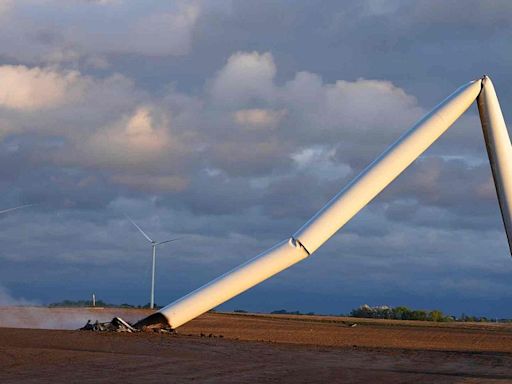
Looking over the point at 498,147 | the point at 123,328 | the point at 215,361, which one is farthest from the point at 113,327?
the point at 498,147

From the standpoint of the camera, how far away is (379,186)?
124 ft

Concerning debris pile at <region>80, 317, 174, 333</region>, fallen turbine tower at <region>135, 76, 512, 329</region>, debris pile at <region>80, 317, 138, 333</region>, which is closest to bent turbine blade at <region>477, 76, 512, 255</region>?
fallen turbine tower at <region>135, 76, 512, 329</region>

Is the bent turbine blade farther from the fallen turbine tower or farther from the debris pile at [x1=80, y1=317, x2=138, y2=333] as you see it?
the debris pile at [x1=80, y1=317, x2=138, y2=333]

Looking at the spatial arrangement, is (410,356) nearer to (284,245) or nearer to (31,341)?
(284,245)

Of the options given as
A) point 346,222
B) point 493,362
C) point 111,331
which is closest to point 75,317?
point 111,331

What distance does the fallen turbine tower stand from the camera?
1473 inches

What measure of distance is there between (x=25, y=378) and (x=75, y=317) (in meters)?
31.0

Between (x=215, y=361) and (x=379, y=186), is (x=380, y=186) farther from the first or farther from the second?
(x=215, y=361)

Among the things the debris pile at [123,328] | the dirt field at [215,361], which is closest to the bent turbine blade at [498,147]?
the dirt field at [215,361]

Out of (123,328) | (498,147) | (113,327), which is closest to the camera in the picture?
(498,147)

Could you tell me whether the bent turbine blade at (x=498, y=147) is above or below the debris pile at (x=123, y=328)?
above

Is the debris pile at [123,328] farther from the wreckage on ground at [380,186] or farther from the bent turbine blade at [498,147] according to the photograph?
the bent turbine blade at [498,147]

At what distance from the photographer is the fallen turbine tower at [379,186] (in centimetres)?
3741

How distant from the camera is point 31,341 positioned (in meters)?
34.6
